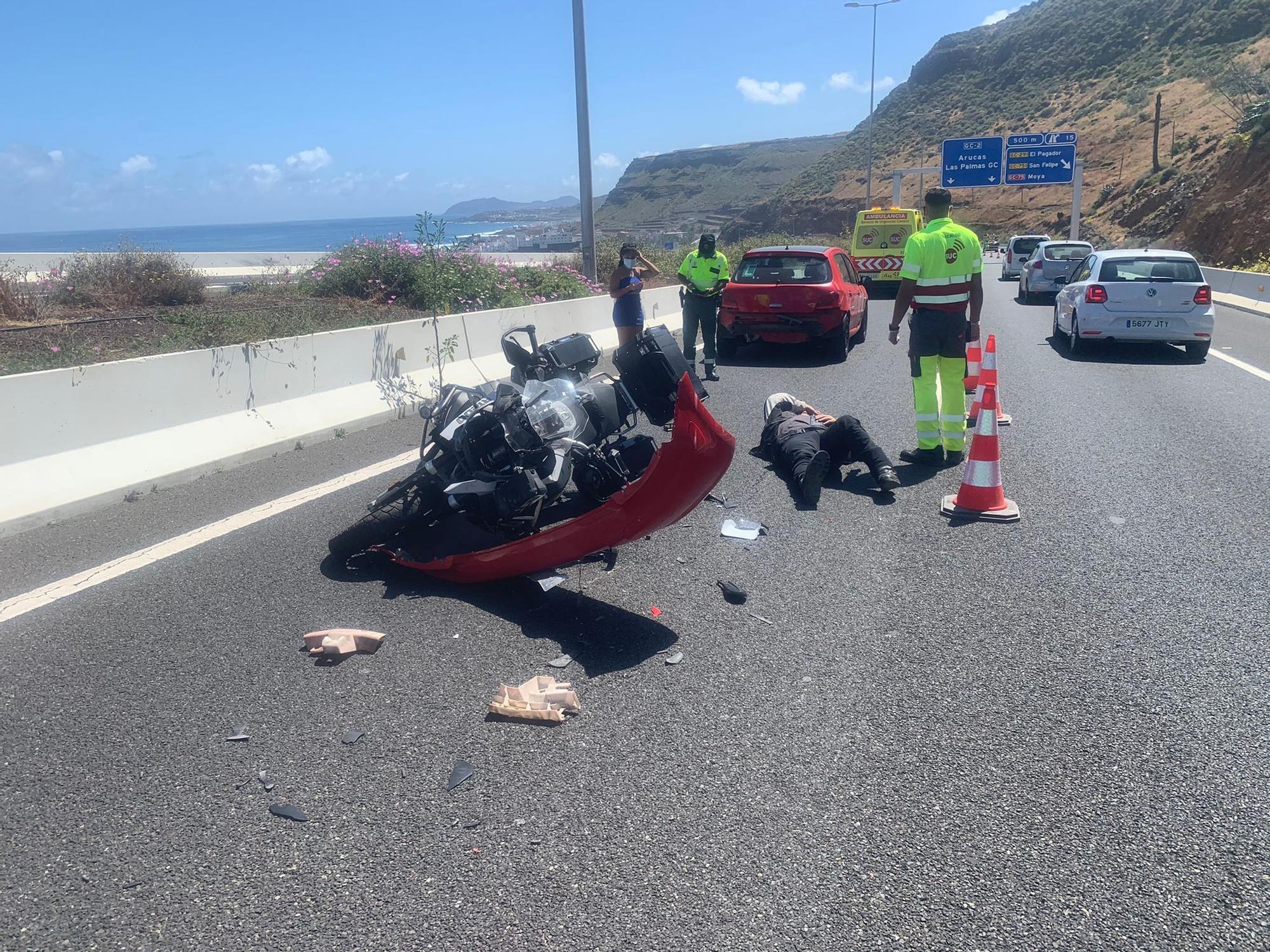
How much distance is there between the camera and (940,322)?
26.1ft

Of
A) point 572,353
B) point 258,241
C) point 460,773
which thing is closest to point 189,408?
point 572,353

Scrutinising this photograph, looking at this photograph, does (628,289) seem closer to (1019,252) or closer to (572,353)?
(572,353)

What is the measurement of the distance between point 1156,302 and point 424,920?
13.9 metres

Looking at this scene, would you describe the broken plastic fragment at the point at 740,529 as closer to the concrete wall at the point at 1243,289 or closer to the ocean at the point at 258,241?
the ocean at the point at 258,241

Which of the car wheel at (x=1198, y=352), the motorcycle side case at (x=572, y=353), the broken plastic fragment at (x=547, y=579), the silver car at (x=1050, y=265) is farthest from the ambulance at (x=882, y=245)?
the broken plastic fragment at (x=547, y=579)

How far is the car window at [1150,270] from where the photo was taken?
1378 centimetres

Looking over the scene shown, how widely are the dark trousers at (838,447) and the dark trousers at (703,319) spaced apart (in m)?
6.04

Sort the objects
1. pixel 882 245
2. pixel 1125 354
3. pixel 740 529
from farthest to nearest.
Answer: pixel 882 245, pixel 1125 354, pixel 740 529

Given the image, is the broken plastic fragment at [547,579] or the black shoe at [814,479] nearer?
the broken plastic fragment at [547,579]

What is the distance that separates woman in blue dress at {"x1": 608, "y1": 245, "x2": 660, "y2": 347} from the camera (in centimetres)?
1249

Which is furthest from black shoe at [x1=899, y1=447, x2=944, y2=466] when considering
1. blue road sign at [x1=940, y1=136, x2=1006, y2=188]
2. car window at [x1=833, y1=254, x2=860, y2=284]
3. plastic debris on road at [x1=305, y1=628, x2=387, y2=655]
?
blue road sign at [x1=940, y1=136, x2=1006, y2=188]

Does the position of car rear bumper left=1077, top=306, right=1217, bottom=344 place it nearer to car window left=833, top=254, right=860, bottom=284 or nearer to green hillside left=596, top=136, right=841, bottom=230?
car window left=833, top=254, right=860, bottom=284

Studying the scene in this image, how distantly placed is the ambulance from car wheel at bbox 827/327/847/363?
14.5 metres

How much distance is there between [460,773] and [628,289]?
9.79 metres
